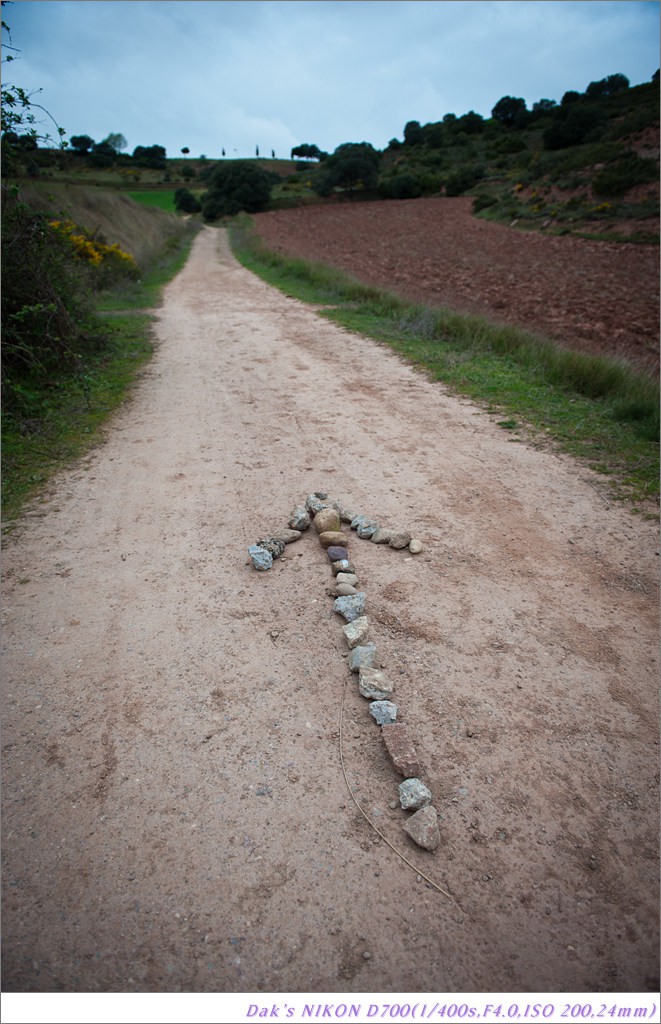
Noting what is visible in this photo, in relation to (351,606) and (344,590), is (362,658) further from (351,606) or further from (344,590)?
(344,590)

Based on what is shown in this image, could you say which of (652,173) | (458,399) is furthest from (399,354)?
(652,173)

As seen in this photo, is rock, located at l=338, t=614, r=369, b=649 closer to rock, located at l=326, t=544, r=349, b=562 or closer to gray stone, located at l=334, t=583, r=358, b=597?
gray stone, located at l=334, t=583, r=358, b=597

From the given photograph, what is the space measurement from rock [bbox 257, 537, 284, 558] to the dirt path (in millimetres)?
102

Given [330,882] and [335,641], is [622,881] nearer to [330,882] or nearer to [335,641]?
[330,882]

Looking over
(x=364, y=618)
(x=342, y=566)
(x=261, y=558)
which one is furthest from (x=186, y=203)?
(x=364, y=618)

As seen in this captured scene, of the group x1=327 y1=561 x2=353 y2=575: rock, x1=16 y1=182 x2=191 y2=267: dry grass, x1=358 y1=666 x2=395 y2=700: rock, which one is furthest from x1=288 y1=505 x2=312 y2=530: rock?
x1=16 y1=182 x2=191 y2=267: dry grass

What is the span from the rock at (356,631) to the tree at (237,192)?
186 feet

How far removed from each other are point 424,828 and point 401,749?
328mm

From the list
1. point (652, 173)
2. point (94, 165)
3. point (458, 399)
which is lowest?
point (458, 399)

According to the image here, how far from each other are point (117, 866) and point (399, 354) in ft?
24.3

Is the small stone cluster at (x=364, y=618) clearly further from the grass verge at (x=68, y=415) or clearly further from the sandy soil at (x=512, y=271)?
the sandy soil at (x=512, y=271)

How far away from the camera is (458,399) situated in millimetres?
6223

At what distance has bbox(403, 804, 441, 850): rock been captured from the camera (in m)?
1.90

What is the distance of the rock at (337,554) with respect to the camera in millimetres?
3408
